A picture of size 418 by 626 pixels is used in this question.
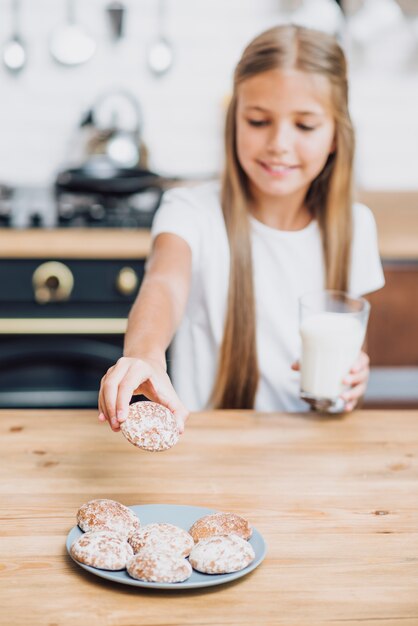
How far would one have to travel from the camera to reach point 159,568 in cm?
80

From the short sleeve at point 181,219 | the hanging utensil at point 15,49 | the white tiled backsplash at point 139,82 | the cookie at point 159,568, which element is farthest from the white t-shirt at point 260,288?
the hanging utensil at point 15,49

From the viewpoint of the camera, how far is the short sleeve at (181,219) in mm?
1687

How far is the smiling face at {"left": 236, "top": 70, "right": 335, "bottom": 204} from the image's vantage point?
62.9 inches

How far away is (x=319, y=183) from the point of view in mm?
1801

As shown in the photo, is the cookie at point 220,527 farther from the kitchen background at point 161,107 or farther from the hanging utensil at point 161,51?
the hanging utensil at point 161,51

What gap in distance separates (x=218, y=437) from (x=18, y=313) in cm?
122

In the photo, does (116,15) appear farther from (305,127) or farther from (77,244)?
(305,127)

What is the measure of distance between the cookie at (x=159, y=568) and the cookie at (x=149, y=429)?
17 cm

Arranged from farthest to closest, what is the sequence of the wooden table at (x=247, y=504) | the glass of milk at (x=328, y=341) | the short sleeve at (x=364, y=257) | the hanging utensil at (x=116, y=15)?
the hanging utensil at (x=116, y=15) < the short sleeve at (x=364, y=257) < the glass of milk at (x=328, y=341) < the wooden table at (x=247, y=504)

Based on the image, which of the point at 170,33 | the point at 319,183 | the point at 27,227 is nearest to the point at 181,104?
the point at 170,33

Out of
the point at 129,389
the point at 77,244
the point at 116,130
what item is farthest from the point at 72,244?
the point at 129,389

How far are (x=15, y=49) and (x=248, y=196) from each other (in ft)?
4.78

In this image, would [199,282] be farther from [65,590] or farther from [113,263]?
[65,590]

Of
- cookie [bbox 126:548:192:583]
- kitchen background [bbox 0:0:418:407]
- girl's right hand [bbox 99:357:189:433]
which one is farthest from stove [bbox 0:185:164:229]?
cookie [bbox 126:548:192:583]
